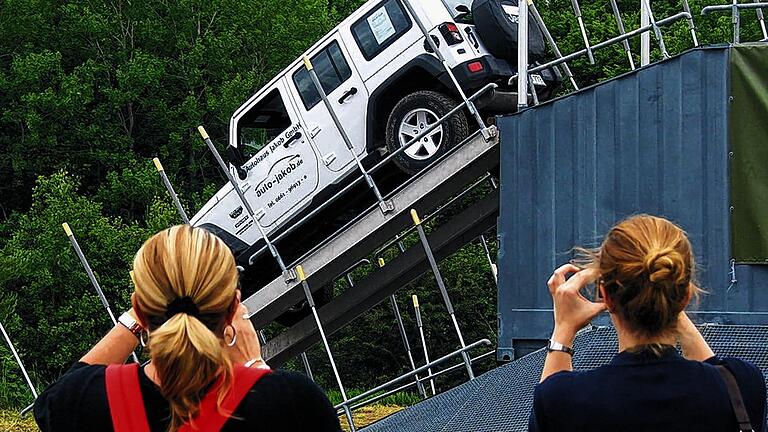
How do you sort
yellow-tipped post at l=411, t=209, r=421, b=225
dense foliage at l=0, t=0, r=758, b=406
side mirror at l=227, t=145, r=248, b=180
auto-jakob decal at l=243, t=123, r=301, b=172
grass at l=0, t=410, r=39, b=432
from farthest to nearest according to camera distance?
1. dense foliage at l=0, t=0, r=758, b=406
2. grass at l=0, t=410, r=39, b=432
3. side mirror at l=227, t=145, r=248, b=180
4. auto-jakob decal at l=243, t=123, r=301, b=172
5. yellow-tipped post at l=411, t=209, r=421, b=225

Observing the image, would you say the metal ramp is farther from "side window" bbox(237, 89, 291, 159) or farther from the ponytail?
"side window" bbox(237, 89, 291, 159)

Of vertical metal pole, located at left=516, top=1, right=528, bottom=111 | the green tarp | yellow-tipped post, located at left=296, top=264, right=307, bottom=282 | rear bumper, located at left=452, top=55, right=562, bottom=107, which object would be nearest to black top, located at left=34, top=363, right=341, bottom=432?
the green tarp

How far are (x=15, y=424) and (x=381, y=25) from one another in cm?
687

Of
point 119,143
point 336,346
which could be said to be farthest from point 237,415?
point 119,143

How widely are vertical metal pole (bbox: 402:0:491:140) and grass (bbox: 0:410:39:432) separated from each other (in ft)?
22.2

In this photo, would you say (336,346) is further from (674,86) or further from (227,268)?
(227,268)

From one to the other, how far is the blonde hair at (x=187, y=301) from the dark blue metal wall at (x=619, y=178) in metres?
5.29

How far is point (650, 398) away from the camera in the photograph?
260 centimetres

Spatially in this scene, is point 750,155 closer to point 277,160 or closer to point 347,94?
point 347,94

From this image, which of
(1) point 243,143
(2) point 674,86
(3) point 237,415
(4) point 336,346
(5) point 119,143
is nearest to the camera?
(3) point 237,415

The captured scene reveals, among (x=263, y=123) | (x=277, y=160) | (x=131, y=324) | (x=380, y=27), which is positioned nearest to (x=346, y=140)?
(x=380, y=27)

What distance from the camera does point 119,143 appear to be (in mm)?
30344

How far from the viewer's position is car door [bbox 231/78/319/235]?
11992 millimetres

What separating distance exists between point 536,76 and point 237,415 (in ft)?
30.4
